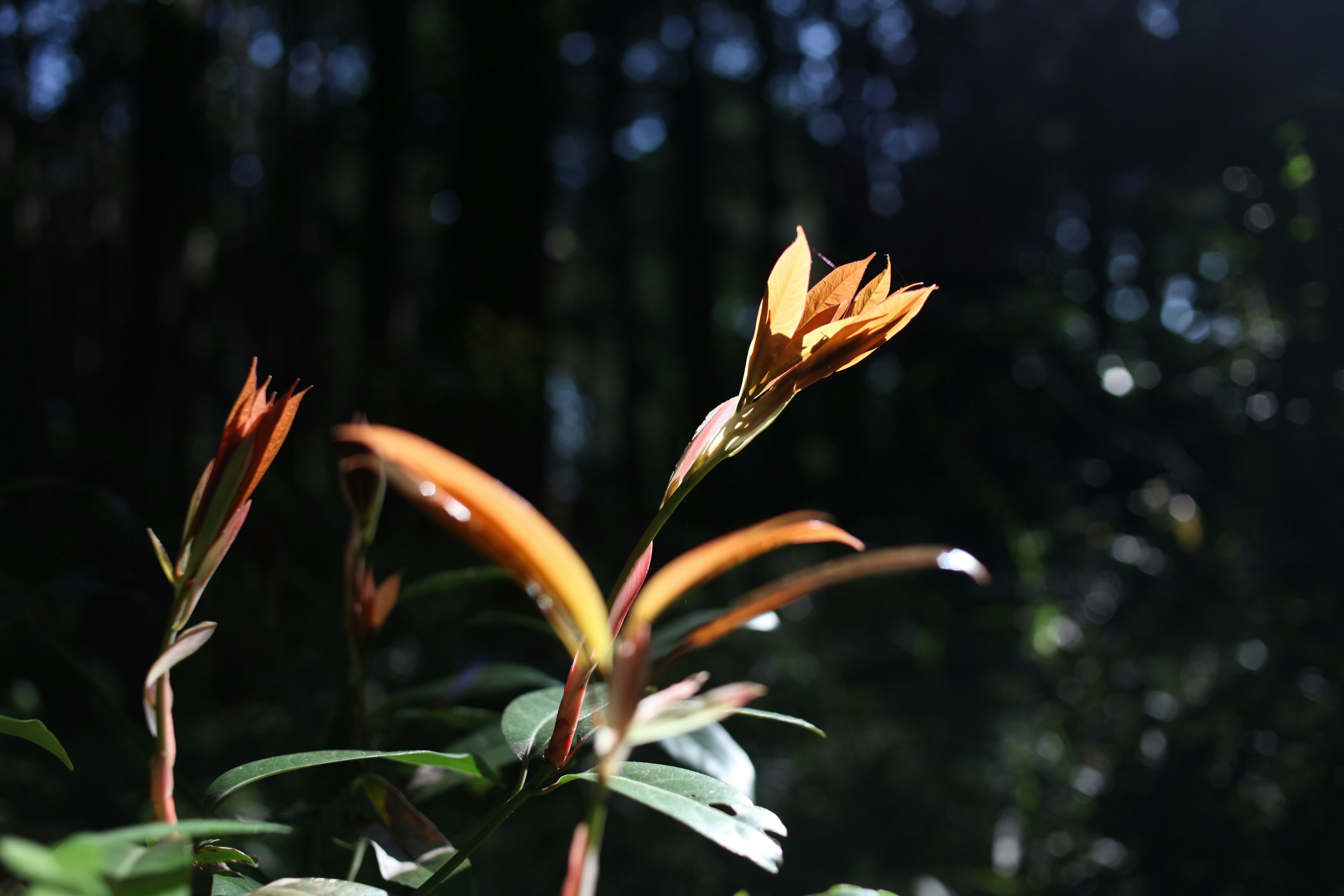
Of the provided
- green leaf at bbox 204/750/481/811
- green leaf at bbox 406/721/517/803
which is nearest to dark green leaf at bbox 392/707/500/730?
green leaf at bbox 406/721/517/803

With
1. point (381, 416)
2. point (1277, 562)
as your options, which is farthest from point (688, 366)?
point (1277, 562)

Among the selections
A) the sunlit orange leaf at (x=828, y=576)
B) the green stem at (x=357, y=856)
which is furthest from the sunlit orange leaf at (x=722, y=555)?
the green stem at (x=357, y=856)

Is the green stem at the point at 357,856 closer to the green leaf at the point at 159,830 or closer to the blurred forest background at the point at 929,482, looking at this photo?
the blurred forest background at the point at 929,482

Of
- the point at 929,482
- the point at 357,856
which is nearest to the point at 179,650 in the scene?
the point at 357,856

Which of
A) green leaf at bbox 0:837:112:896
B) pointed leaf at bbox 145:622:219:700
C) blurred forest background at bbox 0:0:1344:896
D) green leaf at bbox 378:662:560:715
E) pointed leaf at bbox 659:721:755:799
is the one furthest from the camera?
blurred forest background at bbox 0:0:1344:896

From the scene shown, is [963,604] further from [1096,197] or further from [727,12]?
[727,12]

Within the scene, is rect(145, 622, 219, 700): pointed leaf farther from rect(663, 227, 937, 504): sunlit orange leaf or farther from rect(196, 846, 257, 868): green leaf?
rect(663, 227, 937, 504): sunlit orange leaf
